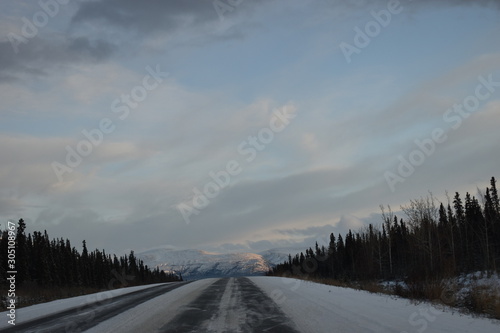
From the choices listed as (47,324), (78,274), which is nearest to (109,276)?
(78,274)

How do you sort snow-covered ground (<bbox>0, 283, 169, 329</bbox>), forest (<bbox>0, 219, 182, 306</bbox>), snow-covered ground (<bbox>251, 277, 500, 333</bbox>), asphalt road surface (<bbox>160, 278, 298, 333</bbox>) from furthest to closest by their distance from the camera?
forest (<bbox>0, 219, 182, 306</bbox>), snow-covered ground (<bbox>0, 283, 169, 329</bbox>), asphalt road surface (<bbox>160, 278, 298, 333</bbox>), snow-covered ground (<bbox>251, 277, 500, 333</bbox>)

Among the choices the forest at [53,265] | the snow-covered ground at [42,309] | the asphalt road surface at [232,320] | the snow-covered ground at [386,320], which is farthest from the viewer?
the forest at [53,265]

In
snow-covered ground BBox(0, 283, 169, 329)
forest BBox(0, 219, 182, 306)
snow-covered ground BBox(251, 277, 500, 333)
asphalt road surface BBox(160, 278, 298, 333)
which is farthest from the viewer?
forest BBox(0, 219, 182, 306)

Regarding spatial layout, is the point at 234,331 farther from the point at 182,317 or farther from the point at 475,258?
the point at 475,258

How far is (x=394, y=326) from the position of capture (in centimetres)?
802

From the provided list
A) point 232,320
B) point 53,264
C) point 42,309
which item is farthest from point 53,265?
point 232,320

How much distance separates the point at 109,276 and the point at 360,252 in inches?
2709

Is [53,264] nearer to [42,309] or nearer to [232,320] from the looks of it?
[42,309]

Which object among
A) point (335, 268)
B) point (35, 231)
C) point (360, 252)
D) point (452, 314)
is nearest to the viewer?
point (452, 314)

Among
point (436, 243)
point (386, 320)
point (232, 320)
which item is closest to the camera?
point (386, 320)

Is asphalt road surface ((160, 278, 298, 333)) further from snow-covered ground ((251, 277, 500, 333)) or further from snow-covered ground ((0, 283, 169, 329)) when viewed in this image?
snow-covered ground ((0, 283, 169, 329))

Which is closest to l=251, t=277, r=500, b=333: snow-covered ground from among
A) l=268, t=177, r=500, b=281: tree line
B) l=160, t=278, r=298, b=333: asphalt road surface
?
l=160, t=278, r=298, b=333: asphalt road surface

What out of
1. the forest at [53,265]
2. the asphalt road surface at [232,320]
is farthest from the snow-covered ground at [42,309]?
the forest at [53,265]

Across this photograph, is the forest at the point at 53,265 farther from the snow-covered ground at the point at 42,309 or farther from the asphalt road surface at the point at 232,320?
the asphalt road surface at the point at 232,320
